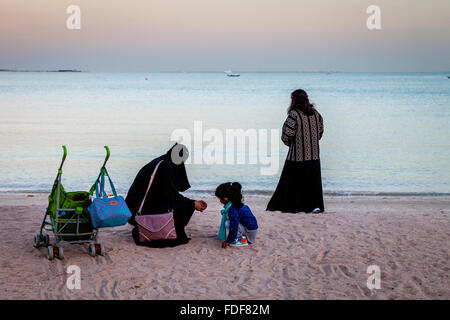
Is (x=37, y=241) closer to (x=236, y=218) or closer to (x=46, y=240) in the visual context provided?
(x=46, y=240)

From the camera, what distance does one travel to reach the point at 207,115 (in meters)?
32.0

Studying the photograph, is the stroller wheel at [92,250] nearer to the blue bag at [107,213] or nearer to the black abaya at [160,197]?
the blue bag at [107,213]

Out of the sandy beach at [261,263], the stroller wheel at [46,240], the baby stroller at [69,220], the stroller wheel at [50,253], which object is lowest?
the sandy beach at [261,263]

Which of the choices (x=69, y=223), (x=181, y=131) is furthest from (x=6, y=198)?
(x=181, y=131)

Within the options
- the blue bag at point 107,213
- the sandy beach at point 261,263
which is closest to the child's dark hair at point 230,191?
the sandy beach at point 261,263

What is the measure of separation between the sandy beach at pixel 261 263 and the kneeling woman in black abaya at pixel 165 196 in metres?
0.17

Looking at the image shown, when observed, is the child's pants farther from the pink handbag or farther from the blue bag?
the blue bag

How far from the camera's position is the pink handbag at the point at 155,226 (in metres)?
6.13

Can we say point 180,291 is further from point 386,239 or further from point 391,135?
point 391,135

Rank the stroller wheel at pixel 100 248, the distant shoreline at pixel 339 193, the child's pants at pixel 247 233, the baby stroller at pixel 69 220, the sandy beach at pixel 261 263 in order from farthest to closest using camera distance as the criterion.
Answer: the distant shoreline at pixel 339 193 < the child's pants at pixel 247 233 < the stroller wheel at pixel 100 248 < the baby stroller at pixel 69 220 < the sandy beach at pixel 261 263

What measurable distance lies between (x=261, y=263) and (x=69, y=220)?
1928mm

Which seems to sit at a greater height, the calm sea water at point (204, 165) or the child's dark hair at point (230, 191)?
the child's dark hair at point (230, 191)

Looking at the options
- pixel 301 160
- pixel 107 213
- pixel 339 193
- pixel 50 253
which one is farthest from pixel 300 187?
pixel 339 193

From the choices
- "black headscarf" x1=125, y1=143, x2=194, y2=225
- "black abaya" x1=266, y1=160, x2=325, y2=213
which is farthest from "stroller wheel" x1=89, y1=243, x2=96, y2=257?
"black abaya" x1=266, y1=160, x2=325, y2=213
